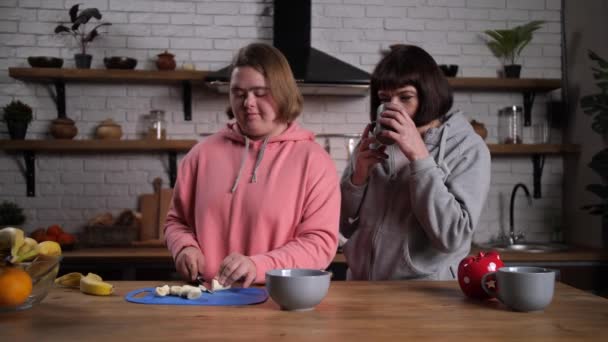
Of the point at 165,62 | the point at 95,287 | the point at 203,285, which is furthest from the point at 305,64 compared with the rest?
the point at 95,287

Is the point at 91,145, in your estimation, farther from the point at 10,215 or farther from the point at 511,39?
the point at 511,39

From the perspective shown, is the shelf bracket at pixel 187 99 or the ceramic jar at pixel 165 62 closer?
the ceramic jar at pixel 165 62

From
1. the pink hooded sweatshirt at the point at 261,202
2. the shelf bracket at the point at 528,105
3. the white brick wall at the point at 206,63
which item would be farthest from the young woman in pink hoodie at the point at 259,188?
the shelf bracket at the point at 528,105

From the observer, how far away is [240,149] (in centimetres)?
167

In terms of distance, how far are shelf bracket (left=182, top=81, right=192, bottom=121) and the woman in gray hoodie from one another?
2.00 m

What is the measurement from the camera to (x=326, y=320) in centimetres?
113

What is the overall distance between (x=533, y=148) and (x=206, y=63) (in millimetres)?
2047

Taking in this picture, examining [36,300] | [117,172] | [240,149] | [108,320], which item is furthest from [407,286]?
[117,172]

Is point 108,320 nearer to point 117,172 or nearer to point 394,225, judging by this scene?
point 394,225

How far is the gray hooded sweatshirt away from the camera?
161 cm

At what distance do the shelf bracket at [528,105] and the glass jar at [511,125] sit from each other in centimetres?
12

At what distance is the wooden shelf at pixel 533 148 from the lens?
12.0 feet

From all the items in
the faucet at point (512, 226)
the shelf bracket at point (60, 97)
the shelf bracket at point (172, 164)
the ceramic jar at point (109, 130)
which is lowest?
the faucet at point (512, 226)

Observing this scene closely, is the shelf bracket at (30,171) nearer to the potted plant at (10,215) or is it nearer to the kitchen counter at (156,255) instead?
the potted plant at (10,215)
